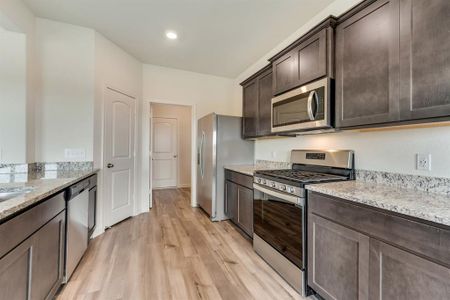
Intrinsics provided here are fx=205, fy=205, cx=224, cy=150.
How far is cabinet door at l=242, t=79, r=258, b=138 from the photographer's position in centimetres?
311

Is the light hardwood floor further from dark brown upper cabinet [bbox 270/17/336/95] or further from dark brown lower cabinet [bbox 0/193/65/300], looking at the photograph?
dark brown upper cabinet [bbox 270/17/336/95]

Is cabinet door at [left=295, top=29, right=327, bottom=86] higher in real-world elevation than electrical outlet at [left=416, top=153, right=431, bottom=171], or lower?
higher

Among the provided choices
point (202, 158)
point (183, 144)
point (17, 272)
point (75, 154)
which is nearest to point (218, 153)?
point (202, 158)

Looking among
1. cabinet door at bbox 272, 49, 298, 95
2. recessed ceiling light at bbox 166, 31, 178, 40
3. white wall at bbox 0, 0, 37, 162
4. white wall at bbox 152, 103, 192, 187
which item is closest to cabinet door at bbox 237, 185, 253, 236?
cabinet door at bbox 272, 49, 298, 95

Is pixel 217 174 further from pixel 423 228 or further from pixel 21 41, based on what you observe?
pixel 21 41

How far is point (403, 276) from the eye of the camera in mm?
1039

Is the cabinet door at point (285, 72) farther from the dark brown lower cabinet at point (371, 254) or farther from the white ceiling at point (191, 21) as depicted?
the dark brown lower cabinet at point (371, 254)

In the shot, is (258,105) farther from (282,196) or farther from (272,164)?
(282,196)

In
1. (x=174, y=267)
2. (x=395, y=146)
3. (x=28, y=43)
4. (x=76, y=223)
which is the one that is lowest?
(x=174, y=267)

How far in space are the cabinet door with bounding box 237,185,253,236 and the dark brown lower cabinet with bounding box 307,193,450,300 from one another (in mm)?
1040

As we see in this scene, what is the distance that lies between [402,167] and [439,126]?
1.15 ft

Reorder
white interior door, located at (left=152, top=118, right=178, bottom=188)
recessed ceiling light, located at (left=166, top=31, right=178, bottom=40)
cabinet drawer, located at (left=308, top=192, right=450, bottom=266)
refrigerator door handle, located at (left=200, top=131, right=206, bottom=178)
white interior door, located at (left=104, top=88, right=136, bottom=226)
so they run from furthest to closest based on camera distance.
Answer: white interior door, located at (left=152, top=118, right=178, bottom=188) → refrigerator door handle, located at (left=200, top=131, right=206, bottom=178) → white interior door, located at (left=104, top=88, right=136, bottom=226) → recessed ceiling light, located at (left=166, top=31, right=178, bottom=40) → cabinet drawer, located at (left=308, top=192, right=450, bottom=266)

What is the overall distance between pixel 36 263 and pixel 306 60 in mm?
2622

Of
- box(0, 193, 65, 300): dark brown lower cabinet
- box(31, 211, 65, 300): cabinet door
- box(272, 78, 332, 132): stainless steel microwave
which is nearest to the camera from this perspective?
box(0, 193, 65, 300): dark brown lower cabinet
